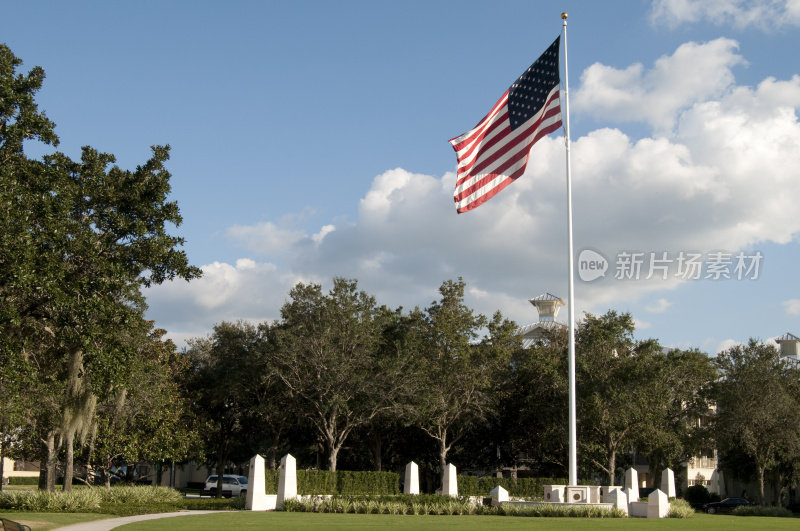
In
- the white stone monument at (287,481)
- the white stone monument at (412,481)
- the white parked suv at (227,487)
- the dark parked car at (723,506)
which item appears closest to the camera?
the white stone monument at (287,481)

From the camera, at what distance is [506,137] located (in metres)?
24.2

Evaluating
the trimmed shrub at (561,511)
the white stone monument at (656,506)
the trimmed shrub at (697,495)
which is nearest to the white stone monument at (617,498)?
the trimmed shrub at (561,511)

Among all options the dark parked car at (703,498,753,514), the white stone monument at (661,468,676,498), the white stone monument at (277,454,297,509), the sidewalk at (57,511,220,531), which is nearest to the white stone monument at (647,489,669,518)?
the white stone monument at (661,468,676,498)

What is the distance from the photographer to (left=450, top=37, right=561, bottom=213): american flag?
23.9 meters

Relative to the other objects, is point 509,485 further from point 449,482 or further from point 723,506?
point 723,506

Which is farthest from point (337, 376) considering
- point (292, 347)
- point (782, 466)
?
point (782, 466)

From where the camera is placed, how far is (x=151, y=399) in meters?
35.7

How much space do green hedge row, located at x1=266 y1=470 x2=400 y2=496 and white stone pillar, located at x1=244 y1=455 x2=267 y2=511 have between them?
109 inches

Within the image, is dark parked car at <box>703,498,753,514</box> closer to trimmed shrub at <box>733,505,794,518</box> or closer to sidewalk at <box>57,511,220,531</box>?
trimmed shrub at <box>733,505,794,518</box>

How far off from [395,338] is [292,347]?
318 inches

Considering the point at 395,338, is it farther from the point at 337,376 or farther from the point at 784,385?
the point at 784,385

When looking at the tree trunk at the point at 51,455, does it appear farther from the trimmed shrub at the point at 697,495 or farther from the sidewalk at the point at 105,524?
the trimmed shrub at the point at 697,495

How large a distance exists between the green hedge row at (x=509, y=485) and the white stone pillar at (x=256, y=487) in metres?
13.6

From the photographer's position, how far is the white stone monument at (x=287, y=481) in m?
30.7
